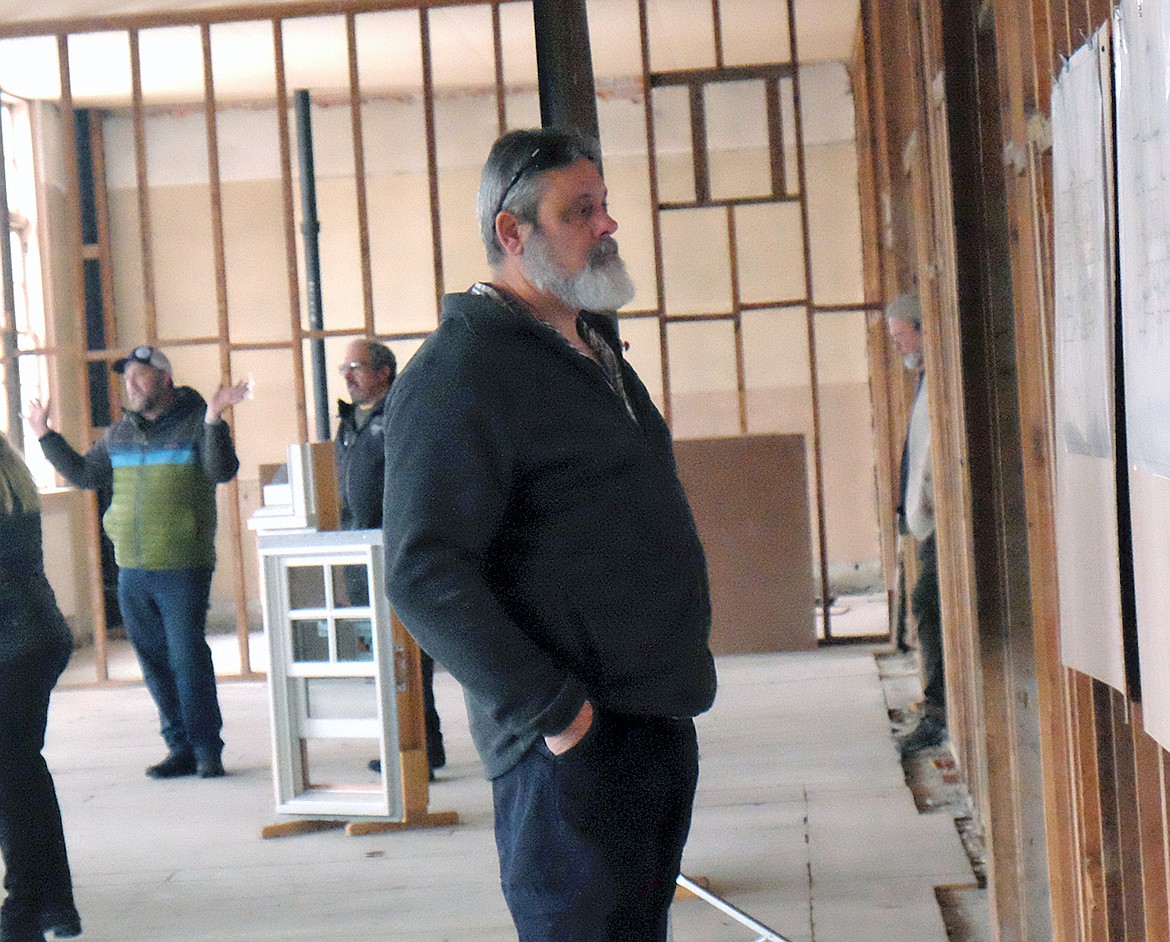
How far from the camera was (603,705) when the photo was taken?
1.73 meters

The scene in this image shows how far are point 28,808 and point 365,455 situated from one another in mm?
1810

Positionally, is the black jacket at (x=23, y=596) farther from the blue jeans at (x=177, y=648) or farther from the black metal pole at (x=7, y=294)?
the black metal pole at (x=7, y=294)

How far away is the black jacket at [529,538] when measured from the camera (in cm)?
167

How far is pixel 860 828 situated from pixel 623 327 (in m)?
4.99

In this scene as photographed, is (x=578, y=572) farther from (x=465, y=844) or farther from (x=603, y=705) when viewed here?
(x=465, y=844)

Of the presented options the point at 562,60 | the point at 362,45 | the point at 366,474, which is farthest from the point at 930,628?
the point at 362,45

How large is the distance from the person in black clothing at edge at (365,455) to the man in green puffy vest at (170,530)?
0.48 metres

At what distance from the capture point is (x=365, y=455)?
16.0 feet

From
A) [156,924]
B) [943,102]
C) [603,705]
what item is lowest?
[156,924]

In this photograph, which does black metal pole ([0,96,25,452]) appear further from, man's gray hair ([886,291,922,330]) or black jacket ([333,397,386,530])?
man's gray hair ([886,291,922,330])

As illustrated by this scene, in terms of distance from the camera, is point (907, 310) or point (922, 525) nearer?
point (922, 525)

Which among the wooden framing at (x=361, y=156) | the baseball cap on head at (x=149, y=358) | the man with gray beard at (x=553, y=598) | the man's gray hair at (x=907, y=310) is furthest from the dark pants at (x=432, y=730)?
the man with gray beard at (x=553, y=598)

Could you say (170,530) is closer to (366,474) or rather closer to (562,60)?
(366,474)

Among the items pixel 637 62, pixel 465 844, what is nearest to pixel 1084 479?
pixel 465 844
